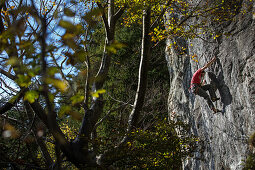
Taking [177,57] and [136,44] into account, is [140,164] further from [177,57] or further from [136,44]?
[136,44]

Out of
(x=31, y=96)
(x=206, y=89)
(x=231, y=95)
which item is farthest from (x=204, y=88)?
(x=31, y=96)

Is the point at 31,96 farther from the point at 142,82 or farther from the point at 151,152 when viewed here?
the point at 142,82

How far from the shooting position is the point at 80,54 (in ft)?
6.43

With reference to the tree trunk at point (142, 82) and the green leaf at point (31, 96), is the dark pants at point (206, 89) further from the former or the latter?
the green leaf at point (31, 96)

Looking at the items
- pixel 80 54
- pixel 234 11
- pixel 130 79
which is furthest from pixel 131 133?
pixel 130 79

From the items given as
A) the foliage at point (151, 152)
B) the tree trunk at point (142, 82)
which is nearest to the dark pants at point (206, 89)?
the foliage at point (151, 152)

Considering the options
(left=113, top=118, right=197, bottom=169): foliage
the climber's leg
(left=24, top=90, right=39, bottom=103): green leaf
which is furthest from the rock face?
(left=24, top=90, right=39, bottom=103): green leaf

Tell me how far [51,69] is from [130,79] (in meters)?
15.3

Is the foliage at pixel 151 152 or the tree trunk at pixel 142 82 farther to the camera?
the tree trunk at pixel 142 82

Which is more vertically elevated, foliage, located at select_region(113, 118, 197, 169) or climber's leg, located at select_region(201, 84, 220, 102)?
climber's leg, located at select_region(201, 84, 220, 102)

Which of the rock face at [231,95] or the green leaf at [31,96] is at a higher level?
the rock face at [231,95]

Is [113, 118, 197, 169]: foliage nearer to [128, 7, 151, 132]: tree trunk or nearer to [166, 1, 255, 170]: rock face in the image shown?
[128, 7, 151, 132]: tree trunk

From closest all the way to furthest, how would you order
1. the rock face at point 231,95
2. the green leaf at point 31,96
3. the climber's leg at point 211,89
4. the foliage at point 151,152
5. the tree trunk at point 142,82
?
the green leaf at point 31,96 → the foliage at point 151,152 → the tree trunk at point 142,82 → the rock face at point 231,95 → the climber's leg at point 211,89

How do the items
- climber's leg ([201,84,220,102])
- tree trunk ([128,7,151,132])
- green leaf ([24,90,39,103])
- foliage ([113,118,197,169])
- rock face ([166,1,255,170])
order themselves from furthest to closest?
climber's leg ([201,84,220,102]), rock face ([166,1,255,170]), tree trunk ([128,7,151,132]), foliage ([113,118,197,169]), green leaf ([24,90,39,103])
